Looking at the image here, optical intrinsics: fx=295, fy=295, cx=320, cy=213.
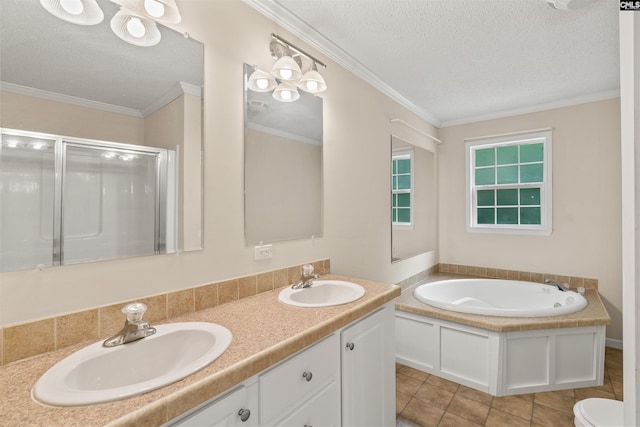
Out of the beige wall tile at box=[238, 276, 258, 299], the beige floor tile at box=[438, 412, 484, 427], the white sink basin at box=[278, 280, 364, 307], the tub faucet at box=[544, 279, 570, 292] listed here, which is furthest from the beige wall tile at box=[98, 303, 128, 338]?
the tub faucet at box=[544, 279, 570, 292]

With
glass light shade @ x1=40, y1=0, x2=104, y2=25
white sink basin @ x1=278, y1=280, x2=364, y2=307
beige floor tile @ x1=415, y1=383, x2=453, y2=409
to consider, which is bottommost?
beige floor tile @ x1=415, y1=383, x2=453, y2=409

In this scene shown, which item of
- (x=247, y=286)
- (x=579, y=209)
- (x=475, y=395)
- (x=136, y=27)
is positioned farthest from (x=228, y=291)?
(x=579, y=209)

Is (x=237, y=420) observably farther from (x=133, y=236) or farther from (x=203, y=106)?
(x=203, y=106)

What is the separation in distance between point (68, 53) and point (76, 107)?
0.63 ft

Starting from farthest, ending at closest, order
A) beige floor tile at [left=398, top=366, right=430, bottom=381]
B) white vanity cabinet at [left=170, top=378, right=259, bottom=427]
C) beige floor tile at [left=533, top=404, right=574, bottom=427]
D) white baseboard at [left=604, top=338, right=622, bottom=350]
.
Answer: white baseboard at [left=604, top=338, right=622, bottom=350]
beige floor tile at [left=398, top=366, right=430, bottom=381]
beige floor tile at [left=533, top=404, right=574, bottom=427]
white vanity cabinet at [left=170, top=378, right=259, bottom=427]

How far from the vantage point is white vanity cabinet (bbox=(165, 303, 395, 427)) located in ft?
2.91

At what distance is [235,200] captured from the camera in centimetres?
155

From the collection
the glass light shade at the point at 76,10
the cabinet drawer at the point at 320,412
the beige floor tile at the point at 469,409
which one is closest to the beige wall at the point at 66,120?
the glass light shade at the point at 76,10

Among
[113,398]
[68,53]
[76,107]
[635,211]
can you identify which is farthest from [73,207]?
[635,211]

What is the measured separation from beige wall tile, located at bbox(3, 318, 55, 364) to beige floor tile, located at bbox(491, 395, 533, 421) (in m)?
2.58

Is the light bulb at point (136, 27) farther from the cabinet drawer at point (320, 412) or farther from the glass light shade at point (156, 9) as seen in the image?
the cabinet drawer at point (320, 412)

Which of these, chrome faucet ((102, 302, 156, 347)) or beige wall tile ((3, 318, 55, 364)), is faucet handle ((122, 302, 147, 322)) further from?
beige wall tile ((3, 318, 55, 364))

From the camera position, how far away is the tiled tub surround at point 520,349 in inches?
87.1

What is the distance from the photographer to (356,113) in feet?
8.05
